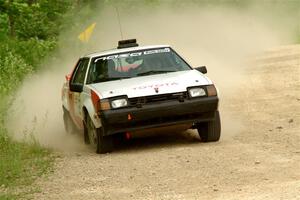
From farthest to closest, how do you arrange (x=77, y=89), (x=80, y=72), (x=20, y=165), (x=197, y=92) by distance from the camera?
(x=80, y=72) < (x=77, y=89) < (x=197, y=92) < (x=20, y=165)

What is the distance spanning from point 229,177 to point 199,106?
7.98 feet

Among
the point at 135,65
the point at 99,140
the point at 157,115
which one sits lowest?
the point at 99,140

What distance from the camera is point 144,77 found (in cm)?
1138

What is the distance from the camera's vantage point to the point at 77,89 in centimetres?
1180

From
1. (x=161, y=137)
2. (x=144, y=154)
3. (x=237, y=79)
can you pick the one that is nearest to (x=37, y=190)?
(x=144, y=154)

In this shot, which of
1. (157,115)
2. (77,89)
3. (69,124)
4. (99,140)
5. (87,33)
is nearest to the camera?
(157,115)

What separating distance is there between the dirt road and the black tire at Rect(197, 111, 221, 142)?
0.16m

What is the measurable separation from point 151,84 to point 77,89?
1.50 meters

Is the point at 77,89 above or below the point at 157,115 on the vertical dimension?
above

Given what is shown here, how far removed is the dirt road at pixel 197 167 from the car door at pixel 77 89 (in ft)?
2.89

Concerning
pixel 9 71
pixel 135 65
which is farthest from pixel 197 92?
pixel 9 71

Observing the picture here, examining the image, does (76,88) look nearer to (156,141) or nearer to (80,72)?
(80,72)

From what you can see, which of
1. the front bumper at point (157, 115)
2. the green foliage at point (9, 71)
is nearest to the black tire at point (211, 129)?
the front bumper at point (157, 115)

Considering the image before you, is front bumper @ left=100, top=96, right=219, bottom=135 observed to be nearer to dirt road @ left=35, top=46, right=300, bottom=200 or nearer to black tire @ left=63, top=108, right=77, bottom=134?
dirt road @ left=35, top=46, right=300, bottom=200
